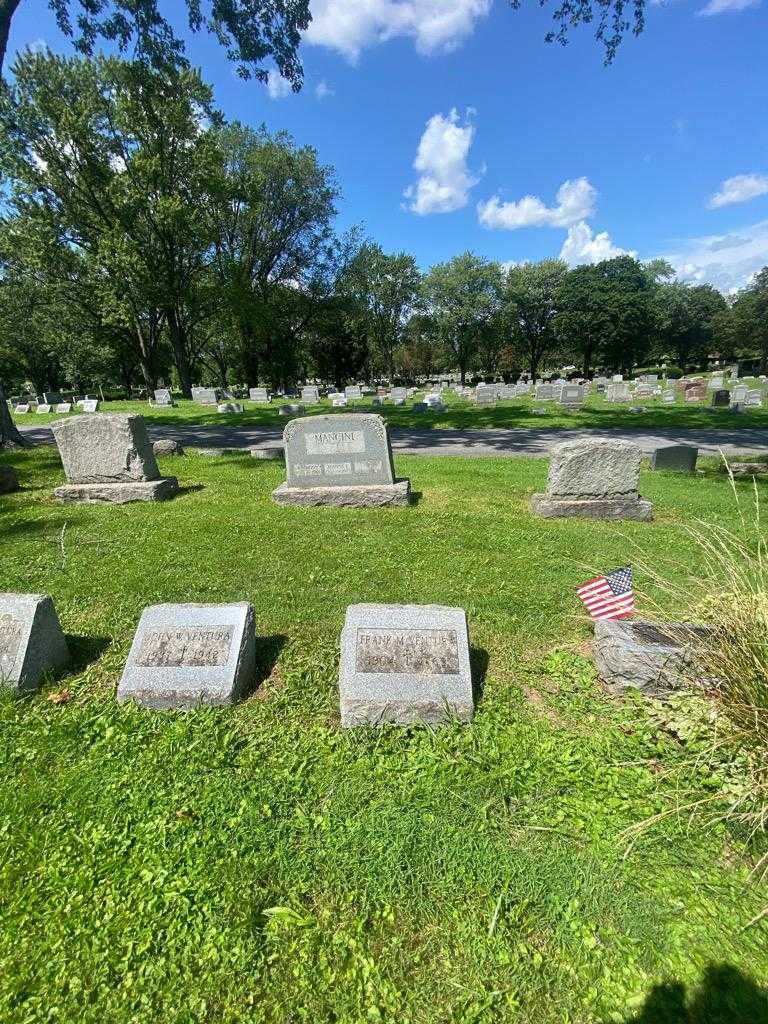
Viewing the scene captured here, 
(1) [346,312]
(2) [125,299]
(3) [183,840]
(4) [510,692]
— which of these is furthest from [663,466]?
(1) [346,312]

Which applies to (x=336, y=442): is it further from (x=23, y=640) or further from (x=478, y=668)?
(x=23, y=640)

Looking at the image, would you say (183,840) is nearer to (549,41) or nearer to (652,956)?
(652,956)

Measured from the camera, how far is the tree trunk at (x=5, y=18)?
338 inches

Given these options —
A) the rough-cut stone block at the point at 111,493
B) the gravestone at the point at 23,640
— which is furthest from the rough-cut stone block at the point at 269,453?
the gravestone at the point at 23,640

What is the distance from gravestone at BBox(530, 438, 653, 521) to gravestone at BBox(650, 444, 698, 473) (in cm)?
338

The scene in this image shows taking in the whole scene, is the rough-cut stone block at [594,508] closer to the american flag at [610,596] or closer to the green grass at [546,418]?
the american flag at [610,596]

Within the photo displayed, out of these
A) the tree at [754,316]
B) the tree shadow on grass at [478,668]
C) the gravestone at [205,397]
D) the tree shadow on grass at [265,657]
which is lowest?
the tree shadow on grass at [478,668]

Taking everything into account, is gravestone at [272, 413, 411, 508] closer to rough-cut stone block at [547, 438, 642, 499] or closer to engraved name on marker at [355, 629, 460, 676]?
rough-cut stone block at [547, 438, 642, 499]

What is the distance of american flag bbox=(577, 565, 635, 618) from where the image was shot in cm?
342

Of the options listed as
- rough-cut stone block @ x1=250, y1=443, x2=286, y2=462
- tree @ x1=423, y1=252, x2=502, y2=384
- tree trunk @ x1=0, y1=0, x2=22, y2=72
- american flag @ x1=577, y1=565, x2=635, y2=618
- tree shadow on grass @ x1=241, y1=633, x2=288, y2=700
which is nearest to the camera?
tree shadow on grass @ x1=241, y1=633, x2=288, y2=700

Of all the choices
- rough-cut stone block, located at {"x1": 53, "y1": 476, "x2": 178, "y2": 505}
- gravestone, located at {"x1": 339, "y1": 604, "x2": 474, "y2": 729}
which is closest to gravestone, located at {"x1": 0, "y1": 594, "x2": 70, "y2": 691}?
gravestone, located at {"x1": 339, "y1": 604, "x2": 474, "y2": 729}

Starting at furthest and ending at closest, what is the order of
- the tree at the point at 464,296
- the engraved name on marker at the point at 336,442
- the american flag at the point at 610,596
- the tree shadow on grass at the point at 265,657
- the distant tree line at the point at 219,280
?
the tree at the point at 464,296, the distant tree line at the point at 219,280, the engraved name on marker at the point at 336,442, the american flag at the point at 610,596, the tree shadow on grass at the point at 265,657

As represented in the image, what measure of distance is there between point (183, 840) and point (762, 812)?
2.45 metres

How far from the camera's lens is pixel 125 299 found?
78.4ft
